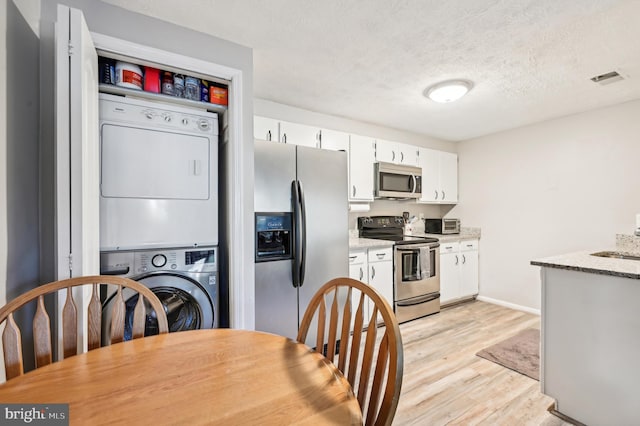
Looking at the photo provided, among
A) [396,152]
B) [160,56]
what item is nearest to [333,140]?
[396,152]

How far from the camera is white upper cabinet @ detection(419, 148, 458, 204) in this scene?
13.3ft

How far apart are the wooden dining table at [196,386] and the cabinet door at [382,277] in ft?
7.01

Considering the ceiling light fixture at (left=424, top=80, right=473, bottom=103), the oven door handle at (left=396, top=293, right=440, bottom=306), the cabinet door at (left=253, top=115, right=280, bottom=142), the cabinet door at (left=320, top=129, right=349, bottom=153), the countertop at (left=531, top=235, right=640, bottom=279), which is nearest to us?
the countertop at (left=531, top=235, right=640, bottom=279)

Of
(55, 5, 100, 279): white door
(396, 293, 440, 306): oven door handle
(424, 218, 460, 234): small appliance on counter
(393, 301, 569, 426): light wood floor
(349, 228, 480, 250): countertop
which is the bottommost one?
(393, 301, 569, 426): light wood floor

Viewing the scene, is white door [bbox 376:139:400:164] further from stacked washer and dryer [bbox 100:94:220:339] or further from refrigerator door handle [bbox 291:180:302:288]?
stacked washer and dryer [bbox 100:94:220:339]

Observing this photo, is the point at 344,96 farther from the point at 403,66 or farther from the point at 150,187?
the point at 150,187

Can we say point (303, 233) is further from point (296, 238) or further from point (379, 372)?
point (379, 372)

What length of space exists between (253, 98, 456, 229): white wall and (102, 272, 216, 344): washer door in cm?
181

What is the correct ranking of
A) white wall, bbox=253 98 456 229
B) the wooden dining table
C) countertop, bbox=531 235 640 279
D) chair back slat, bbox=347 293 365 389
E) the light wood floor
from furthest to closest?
white wall, bbox=253 98 456 229
the light wood floor
countertop, bbox=531 235 640 279
chair back slat, bbox=347 293 365 389
the wooden dining table

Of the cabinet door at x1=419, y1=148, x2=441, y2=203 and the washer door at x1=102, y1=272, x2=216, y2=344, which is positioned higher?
the cabinet door at x1=419, y1=148, x2=441, y2=203

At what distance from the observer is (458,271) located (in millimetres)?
3926

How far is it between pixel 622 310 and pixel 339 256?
1.77 m

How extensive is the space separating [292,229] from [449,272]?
95.3 inches

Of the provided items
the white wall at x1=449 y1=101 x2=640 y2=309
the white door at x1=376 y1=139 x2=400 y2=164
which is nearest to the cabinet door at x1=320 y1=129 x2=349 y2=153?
the white door at x1=376 y1=139 x2=400 y2=164
